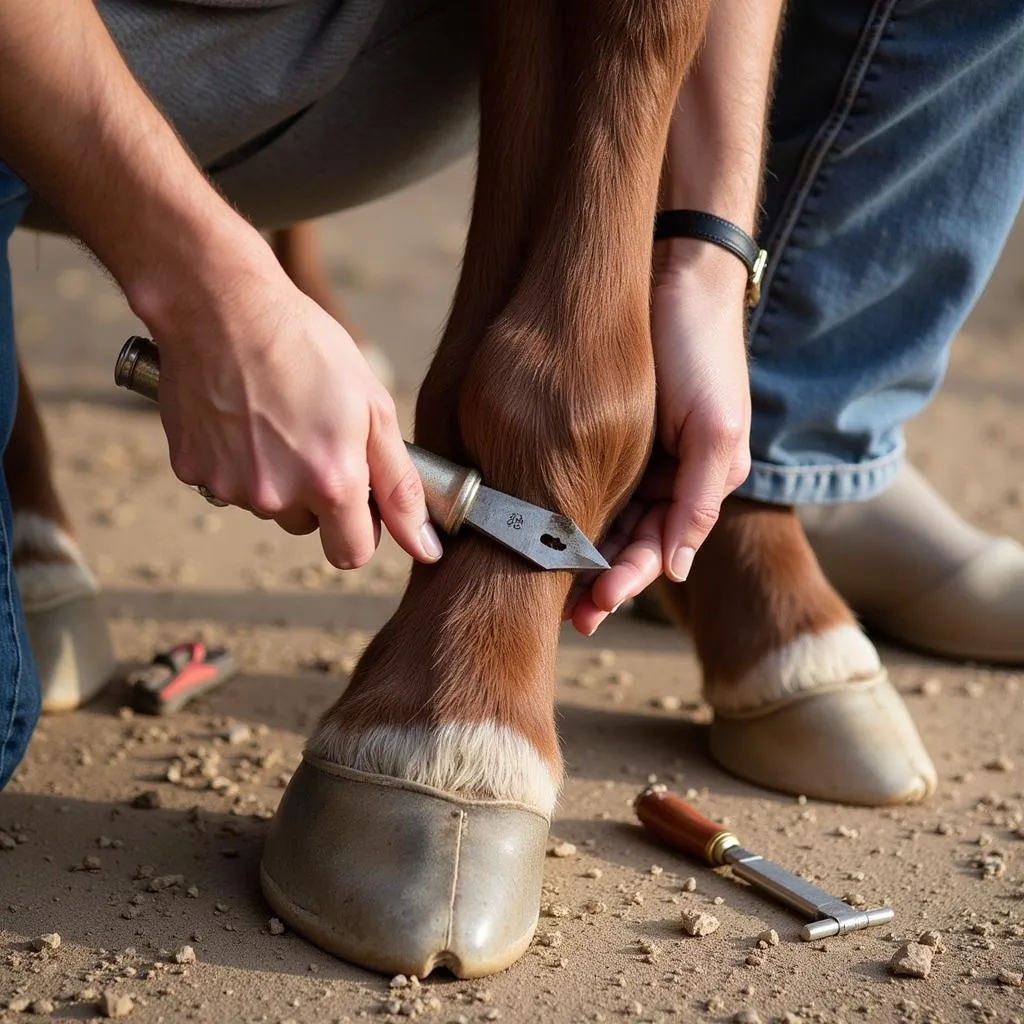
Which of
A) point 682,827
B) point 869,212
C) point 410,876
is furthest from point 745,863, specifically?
point 869,212

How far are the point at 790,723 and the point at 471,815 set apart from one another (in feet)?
1.50

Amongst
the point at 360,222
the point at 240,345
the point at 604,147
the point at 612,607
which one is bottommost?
the point at 360,222

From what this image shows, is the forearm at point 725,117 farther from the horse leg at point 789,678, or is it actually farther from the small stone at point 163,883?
the small stone at point 163,883

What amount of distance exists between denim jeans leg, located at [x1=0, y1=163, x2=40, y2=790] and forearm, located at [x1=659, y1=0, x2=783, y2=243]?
1.83 ft

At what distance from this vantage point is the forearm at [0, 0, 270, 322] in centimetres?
82

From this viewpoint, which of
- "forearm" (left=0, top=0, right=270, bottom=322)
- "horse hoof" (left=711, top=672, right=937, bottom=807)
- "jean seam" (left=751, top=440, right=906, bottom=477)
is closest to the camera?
"forearm" (left=0, top=0, right=270, bottom=322)

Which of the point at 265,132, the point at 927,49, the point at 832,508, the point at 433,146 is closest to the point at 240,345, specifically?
the point at 265,132

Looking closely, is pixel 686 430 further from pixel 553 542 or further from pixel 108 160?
pixel 108 160

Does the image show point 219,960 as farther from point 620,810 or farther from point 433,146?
point 433,146

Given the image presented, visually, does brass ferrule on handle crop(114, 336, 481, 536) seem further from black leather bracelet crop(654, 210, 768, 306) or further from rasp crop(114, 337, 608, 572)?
black leather bracelet crop(654, 210, 768, 306)

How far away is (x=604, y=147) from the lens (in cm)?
102

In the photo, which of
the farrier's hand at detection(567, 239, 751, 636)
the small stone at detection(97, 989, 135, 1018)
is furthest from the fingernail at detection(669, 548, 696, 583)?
the small stone at detection(97, 989, 135, 1018)

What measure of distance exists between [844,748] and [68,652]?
2.62ft

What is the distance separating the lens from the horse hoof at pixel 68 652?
4.59 ft
